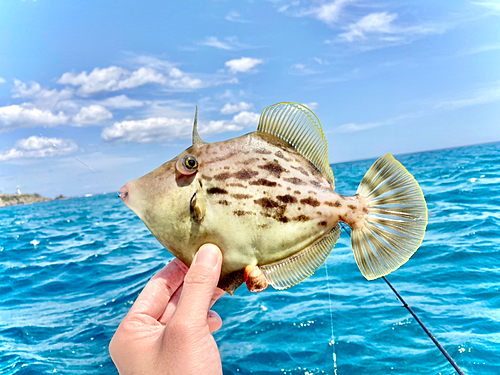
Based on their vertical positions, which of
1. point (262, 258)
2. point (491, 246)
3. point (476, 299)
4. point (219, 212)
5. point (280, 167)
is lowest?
point (476, 299)

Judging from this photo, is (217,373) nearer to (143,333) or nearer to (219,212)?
(143,333)

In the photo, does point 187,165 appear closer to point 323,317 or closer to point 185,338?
point 185,338

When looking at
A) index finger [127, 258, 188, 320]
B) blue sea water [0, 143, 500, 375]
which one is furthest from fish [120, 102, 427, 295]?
blue sea water [0, 143, 500, 375]

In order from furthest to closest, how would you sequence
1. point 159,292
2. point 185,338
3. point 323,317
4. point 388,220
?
1. point 323,317
2. point 159,292
3. point 388,220
4. point 185,338

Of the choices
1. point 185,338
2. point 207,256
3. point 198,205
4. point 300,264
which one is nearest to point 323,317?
point 300,264

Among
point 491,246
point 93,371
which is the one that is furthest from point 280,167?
point 491,246

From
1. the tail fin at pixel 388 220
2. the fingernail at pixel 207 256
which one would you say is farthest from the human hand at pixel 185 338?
the tail fin at pixel 388 220

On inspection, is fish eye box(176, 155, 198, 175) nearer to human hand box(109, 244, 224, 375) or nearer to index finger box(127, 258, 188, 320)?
human hand box(109, 244, 224, 375)
